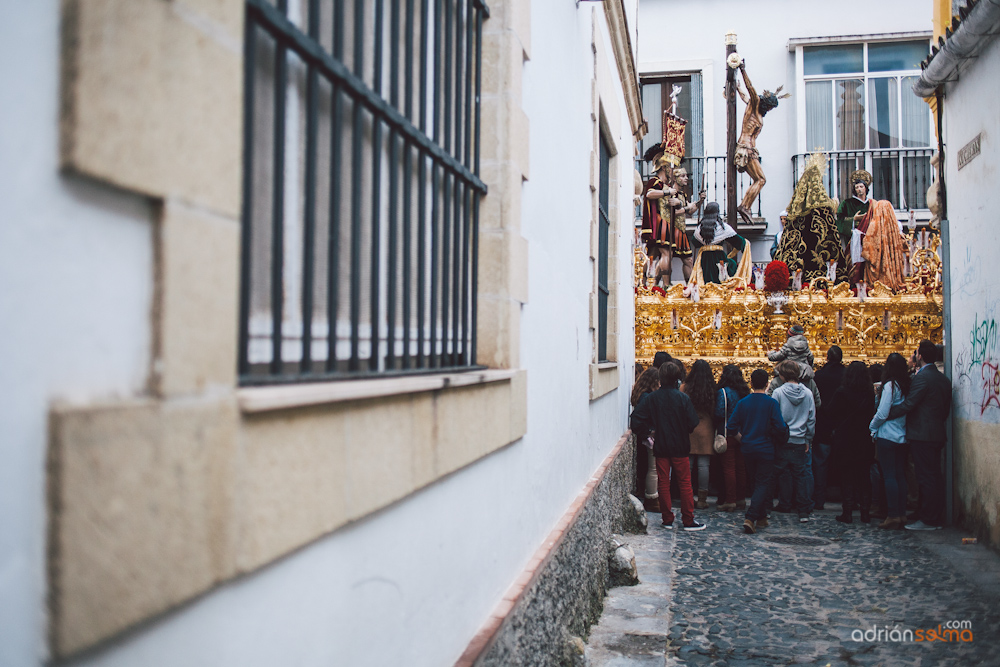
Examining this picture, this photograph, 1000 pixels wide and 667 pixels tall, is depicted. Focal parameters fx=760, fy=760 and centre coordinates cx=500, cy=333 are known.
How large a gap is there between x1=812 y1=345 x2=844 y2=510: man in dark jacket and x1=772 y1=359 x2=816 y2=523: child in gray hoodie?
1.27 ft

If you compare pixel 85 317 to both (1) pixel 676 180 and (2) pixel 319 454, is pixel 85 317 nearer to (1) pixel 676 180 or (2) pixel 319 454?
(2) pixel 319 454

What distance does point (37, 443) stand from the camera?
0.94m

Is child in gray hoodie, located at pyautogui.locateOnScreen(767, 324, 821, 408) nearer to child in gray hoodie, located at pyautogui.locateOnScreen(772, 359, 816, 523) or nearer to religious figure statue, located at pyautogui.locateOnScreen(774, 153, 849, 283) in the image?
child in gray hoodie, located at pyautogui.locateOnScreen(772, 359, 816, 523)

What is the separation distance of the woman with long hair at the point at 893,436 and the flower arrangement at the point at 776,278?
2.98 m

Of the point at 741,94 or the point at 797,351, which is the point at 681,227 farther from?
the point at 797,351

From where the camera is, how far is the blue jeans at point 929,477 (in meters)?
7.91

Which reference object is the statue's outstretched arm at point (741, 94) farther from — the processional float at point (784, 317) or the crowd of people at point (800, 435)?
the crowd of people at point (800, 435)

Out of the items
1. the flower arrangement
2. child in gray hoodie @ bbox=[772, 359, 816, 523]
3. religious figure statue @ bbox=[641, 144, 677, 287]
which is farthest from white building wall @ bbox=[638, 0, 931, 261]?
child in gray hoodie @ bbox=[772, 359, 816, 523]

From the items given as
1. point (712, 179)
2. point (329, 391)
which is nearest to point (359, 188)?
point (329, 391)

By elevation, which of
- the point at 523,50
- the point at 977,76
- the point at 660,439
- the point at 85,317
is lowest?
the point at 660,439

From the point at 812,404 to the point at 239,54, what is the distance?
827 cm

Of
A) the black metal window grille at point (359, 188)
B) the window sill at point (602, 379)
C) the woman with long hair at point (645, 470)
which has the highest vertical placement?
the black metal window grille at point (359, 188)

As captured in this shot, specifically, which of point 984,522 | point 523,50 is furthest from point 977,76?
point 523,50

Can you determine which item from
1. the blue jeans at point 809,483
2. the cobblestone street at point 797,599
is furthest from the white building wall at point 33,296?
the blue jeans at point 809,483
